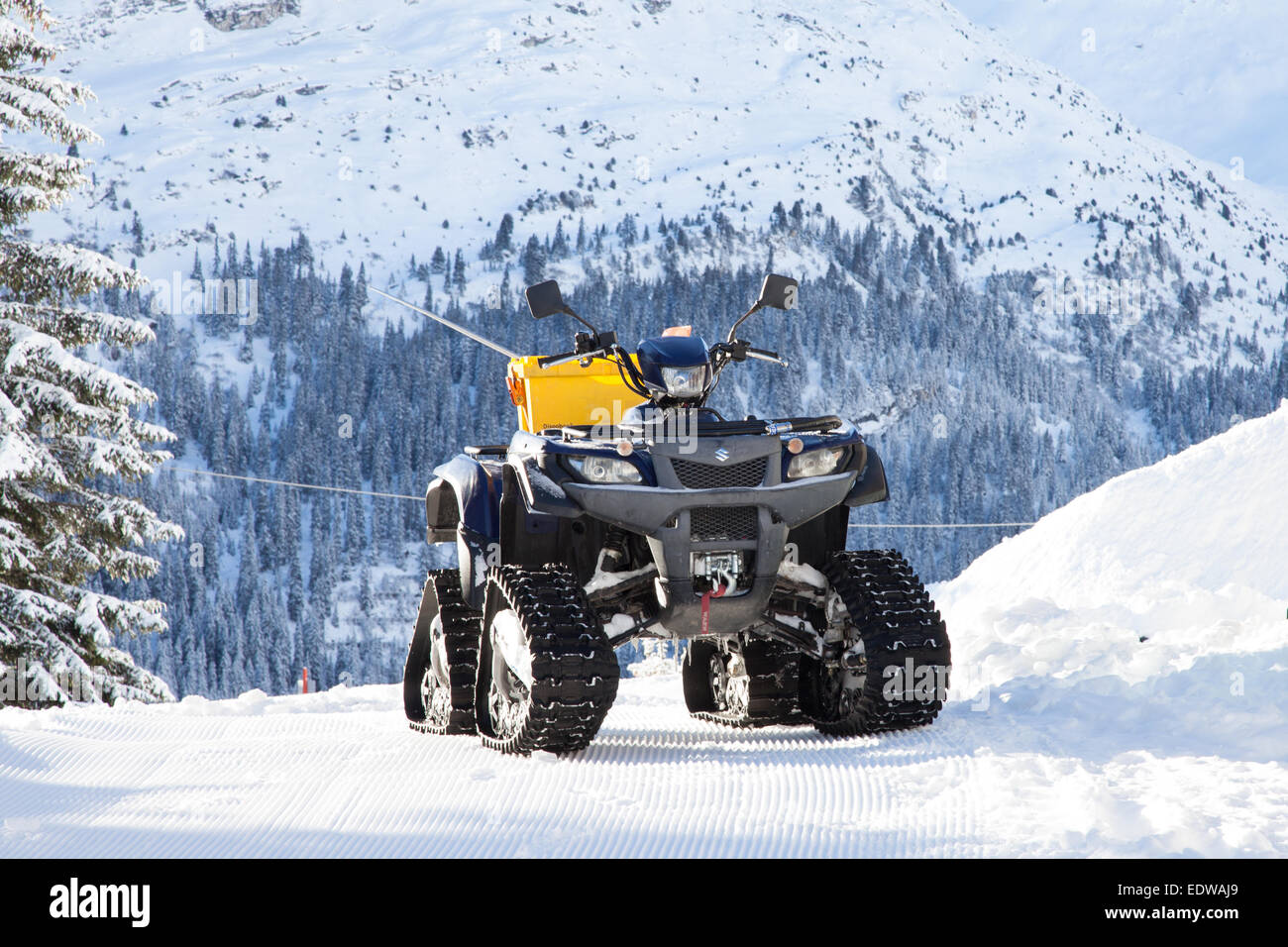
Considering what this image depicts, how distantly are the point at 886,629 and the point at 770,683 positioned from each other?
3.74ft

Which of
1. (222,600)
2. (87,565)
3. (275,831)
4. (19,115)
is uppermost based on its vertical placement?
(19,115)

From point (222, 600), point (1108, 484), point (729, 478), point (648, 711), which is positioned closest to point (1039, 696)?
point (729, 478)

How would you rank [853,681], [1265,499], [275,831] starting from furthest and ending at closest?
1. [1265,499]
2. [853,681]
3. [275,831]

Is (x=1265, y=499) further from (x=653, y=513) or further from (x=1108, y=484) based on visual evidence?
(x=653, y=513)

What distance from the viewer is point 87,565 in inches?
513

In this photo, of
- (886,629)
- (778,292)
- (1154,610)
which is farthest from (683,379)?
(1154,610)

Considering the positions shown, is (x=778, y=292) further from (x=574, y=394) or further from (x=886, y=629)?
(x=886, y=629)

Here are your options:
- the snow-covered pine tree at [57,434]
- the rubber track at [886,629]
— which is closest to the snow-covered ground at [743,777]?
the rubber track at [886,629]

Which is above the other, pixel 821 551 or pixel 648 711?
pixel 821 551

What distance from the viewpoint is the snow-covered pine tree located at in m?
12.3

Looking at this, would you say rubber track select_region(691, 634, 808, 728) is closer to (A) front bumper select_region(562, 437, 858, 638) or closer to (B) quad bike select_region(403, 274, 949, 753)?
(B) quad bike select_region(403, 274, 949, 753)

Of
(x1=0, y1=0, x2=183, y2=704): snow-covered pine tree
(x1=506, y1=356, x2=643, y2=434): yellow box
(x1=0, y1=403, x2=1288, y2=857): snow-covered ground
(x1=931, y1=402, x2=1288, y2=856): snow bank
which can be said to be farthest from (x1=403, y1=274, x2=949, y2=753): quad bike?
(x1=0, y1=0, x2=183, y2=704): snow-covered pine tree

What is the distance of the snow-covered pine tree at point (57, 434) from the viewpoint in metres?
12.3

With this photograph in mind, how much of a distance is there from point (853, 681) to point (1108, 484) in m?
9.47
